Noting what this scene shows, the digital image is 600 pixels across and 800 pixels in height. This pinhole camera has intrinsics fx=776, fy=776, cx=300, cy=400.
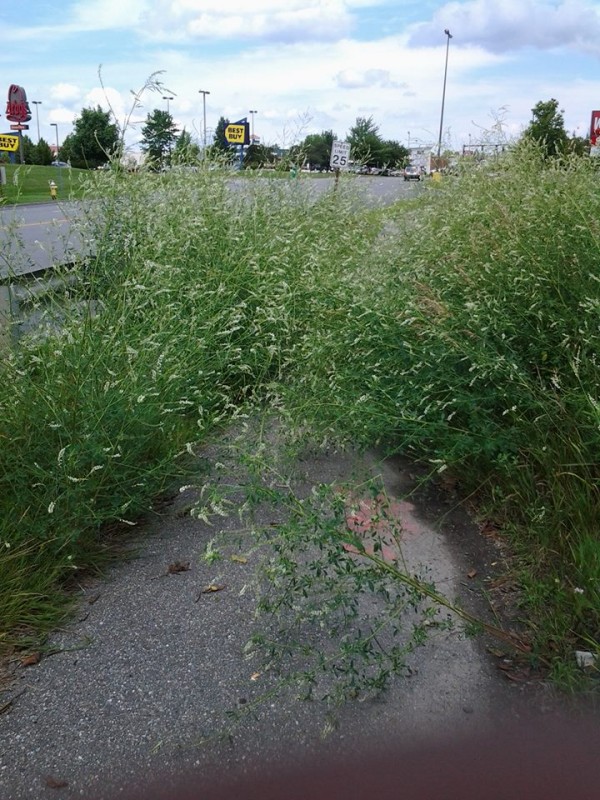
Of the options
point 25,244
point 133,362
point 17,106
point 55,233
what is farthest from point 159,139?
point 17,106

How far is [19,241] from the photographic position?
4520 mm

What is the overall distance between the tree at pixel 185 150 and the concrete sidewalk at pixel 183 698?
5.44 m

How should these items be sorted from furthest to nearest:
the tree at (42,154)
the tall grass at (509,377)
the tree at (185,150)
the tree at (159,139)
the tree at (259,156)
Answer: the tree at (42,154)
the tree at (259,156)
the tree at (185,150)
the tree at (159,139)
the tall grass at (509,377)

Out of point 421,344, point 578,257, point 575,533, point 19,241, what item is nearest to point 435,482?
point 421,344

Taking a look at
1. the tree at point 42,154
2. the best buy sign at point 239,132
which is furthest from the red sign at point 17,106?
the tree at point 42,154

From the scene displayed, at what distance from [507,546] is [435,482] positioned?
0.82 metres

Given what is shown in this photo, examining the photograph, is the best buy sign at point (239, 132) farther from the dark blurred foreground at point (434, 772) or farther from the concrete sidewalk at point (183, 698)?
the dark blurred foreground at point (434, 772)

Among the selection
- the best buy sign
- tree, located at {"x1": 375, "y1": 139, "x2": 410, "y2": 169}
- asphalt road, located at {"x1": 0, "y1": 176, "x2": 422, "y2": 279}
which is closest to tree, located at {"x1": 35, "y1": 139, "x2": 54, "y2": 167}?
the best buy sign

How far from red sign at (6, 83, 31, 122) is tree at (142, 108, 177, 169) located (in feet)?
36.4

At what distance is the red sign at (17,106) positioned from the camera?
17.6 m

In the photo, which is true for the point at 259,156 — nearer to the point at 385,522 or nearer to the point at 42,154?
the point at 385,522

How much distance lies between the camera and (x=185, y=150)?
8211 millimetres

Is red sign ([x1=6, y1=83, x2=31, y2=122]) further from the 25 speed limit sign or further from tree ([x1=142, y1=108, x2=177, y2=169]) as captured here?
tree ([x1=142, y1=108, x2=177, y2=169])

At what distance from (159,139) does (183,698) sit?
6726 millimetres
